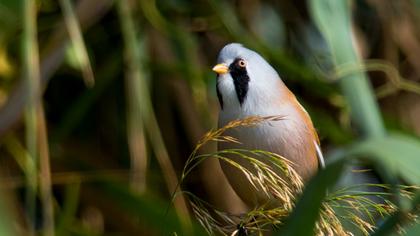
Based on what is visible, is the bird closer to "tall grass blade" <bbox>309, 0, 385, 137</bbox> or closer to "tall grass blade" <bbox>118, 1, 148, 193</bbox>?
"tall grass blade" <bbox>309, 0, 385, 137</bbox>

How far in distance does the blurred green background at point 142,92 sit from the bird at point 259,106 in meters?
0.40

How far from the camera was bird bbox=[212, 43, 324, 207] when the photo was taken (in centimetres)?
269

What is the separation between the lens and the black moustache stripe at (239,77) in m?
2.75

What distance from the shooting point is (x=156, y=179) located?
3828 millimetres

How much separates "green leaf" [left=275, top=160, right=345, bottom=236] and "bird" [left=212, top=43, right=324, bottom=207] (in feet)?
3.48

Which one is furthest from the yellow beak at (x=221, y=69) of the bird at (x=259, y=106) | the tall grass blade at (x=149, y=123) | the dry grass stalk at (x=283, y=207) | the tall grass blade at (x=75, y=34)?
the dry grass stalk at (x=283, y=207)

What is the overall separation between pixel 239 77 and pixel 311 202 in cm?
122

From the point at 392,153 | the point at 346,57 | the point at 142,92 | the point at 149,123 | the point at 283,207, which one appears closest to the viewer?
the point at 392,153

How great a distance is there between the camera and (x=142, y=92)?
3398mm

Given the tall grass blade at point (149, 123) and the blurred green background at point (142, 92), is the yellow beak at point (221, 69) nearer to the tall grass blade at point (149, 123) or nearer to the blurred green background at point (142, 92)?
the blurred green background at point (142, 92)

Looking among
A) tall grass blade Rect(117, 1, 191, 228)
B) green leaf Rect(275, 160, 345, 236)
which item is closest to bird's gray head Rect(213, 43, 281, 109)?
tall grass blade Rect(117, 1, 191, 228)

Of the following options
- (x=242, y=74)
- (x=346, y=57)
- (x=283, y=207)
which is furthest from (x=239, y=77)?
(x=283, y=207)

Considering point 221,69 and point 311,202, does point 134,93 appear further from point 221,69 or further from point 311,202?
point 311,202

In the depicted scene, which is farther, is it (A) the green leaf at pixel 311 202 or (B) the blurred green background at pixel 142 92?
(B) the blurred green background at pixel 142 92
